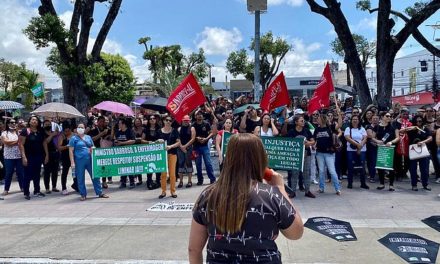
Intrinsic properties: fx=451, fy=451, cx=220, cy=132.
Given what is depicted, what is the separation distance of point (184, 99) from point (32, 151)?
3.62 m

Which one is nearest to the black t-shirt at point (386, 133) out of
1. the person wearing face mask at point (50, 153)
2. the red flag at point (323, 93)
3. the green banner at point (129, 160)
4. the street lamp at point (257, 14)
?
the red flag at point (323, 93)

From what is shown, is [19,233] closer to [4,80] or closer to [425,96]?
[425,96]

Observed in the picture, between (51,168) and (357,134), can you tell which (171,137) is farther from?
(357,134)

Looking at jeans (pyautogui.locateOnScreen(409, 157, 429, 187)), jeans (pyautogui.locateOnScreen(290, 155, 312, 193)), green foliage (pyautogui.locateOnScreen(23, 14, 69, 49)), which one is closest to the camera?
jeans (pyautogui.locateOnScreen(290, 155, 312, 193))

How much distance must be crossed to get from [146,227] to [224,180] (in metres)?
5.09

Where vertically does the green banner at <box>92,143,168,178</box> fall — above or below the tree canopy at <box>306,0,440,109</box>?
→ below

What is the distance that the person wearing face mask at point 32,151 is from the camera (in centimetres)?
1008

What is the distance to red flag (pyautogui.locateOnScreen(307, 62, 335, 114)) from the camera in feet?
36.1

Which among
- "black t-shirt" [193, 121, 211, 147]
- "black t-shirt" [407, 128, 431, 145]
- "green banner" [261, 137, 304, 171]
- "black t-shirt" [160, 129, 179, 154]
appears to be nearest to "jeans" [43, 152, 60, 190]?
"black t-shirt" [160, 129, 179, 154]

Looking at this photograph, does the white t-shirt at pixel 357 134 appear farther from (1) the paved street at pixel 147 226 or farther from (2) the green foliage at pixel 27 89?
(2) the green foliage at pixel 27 89

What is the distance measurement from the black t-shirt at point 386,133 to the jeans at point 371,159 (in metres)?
0.30

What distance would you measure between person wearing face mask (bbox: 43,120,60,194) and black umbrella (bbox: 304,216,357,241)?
285 inches

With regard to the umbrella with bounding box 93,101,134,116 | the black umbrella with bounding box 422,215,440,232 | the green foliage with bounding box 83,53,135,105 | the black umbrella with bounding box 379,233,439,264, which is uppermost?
the green foliage with bounding box 83,53,135,105

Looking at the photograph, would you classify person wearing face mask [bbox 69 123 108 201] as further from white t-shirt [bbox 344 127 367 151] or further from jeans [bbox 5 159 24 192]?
white t-shirt [bbox 344 127 367 151]
